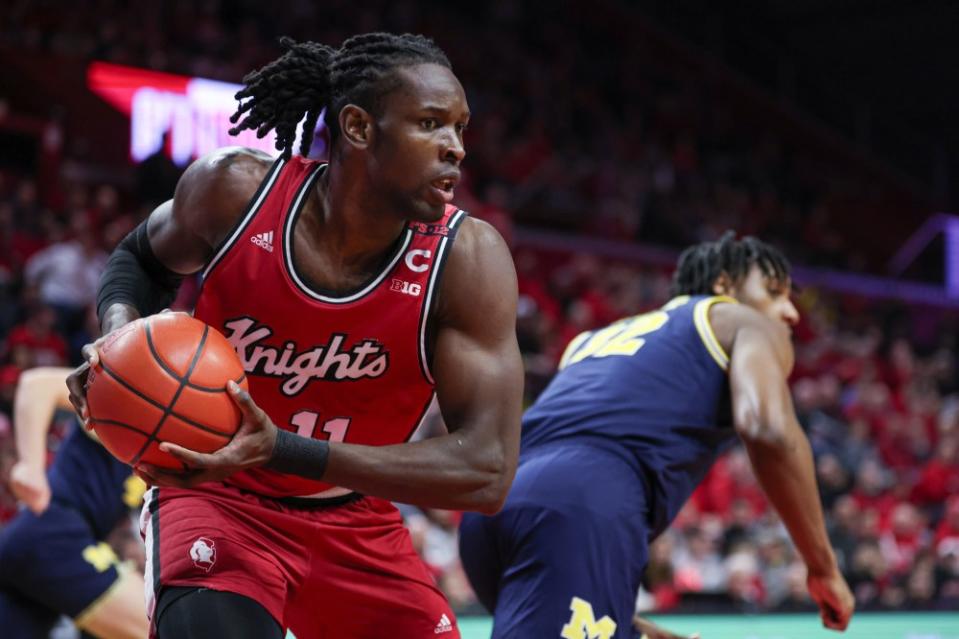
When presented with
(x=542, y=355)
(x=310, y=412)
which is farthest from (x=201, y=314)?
(x=542, y=355)

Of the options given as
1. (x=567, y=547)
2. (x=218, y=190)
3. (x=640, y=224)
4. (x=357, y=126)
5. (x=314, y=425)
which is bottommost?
(x=640, y=224)

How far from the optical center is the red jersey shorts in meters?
2.70

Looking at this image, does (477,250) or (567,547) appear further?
(567,547)

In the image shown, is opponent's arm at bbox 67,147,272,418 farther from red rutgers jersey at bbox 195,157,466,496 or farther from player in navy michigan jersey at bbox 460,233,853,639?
player in navy michigan jersey at bbox 460,233,853,639

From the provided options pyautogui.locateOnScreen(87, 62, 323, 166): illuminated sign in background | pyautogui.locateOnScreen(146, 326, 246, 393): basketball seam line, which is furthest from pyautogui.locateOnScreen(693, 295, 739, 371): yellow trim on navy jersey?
pyautogui.locateOnScreen(87, 62, 323, 166): illuminated sign in background

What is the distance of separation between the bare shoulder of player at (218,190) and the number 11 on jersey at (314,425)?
0.46 metres

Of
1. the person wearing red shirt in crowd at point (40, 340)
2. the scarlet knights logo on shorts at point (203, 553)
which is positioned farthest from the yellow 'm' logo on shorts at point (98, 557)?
the person wearing red shirt in crowd at point (40, 340)

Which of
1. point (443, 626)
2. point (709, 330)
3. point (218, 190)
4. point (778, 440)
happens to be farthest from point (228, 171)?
point (778, 440)

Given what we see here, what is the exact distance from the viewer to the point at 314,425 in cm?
285

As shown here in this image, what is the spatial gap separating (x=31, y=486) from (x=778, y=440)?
8.24 ft

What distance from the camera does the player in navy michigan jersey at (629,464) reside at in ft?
10.2

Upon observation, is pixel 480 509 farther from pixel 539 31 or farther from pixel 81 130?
pixel 539 31

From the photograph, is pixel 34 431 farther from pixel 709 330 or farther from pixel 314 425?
pixel 709 330

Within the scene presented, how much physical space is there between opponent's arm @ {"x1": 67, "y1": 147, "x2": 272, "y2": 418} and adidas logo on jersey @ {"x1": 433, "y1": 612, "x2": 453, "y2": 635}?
103 cm
